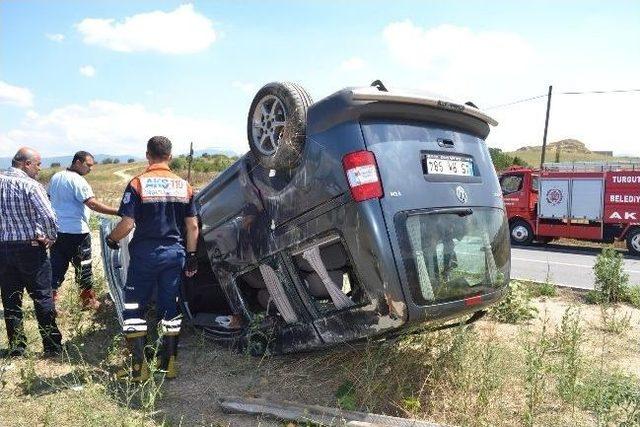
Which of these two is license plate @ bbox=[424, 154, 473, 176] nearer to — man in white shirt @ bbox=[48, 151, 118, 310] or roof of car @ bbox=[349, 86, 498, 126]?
roof of car @ bbox=[349, 86, 498, 126]

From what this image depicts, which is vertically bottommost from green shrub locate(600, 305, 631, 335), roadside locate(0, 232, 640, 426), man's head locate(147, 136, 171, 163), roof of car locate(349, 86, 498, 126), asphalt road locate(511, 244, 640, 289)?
asphalt road locate(511, 244, 640, 289)

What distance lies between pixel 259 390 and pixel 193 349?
46.3 inches

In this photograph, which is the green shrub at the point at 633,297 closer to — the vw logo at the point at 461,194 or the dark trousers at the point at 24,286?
the vw logo at the point at 461,194

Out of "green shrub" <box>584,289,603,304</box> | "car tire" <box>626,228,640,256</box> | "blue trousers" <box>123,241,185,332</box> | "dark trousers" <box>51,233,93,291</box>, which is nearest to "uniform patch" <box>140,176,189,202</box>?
"blue trousers" <box>123,241,185,332</box>

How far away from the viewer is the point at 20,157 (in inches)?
192

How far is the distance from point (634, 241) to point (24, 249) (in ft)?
47.3

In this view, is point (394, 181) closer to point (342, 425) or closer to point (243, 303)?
point (342, 425)

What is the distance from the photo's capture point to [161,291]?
442cm

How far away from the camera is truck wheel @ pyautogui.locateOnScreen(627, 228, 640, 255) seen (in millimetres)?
14234

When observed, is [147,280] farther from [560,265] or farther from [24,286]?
[560,265]

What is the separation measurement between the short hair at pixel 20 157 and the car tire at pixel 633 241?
14350 millimetres

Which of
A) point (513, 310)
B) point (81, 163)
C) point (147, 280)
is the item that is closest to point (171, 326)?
point (147, 280)

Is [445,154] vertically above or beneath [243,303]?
above

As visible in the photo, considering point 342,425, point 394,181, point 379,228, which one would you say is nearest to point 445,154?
point 394,181
